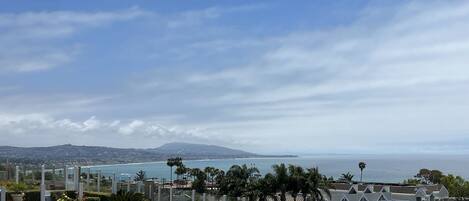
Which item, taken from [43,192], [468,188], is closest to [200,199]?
[43,192]

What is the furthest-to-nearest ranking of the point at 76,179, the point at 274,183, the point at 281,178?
the point at 281,178, the point at 274,183, the point at 76,179

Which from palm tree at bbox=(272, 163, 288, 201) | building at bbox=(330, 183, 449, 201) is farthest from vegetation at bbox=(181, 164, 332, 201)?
building at bbox=(330, 183, 449, 201)

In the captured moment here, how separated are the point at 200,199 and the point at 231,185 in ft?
88.2

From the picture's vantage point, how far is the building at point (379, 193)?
74375mm

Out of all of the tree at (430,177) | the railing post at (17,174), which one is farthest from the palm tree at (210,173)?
the railing post at (17,174)

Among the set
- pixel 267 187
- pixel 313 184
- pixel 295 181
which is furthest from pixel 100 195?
pixel 313 184

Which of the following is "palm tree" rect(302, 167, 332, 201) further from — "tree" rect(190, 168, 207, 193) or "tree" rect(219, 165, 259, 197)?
"tree" rect(190, 168, 207, 193)

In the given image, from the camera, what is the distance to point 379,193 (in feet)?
246

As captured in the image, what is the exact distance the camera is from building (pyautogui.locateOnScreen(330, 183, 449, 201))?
74.4m

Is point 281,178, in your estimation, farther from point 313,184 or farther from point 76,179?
point 76,179

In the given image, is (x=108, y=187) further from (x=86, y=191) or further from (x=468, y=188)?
(x=468, y=188)

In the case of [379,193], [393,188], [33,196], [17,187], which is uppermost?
[17,187]

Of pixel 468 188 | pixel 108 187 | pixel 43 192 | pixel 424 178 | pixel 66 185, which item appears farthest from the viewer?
pixel 424 178

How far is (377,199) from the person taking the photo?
7444cm
